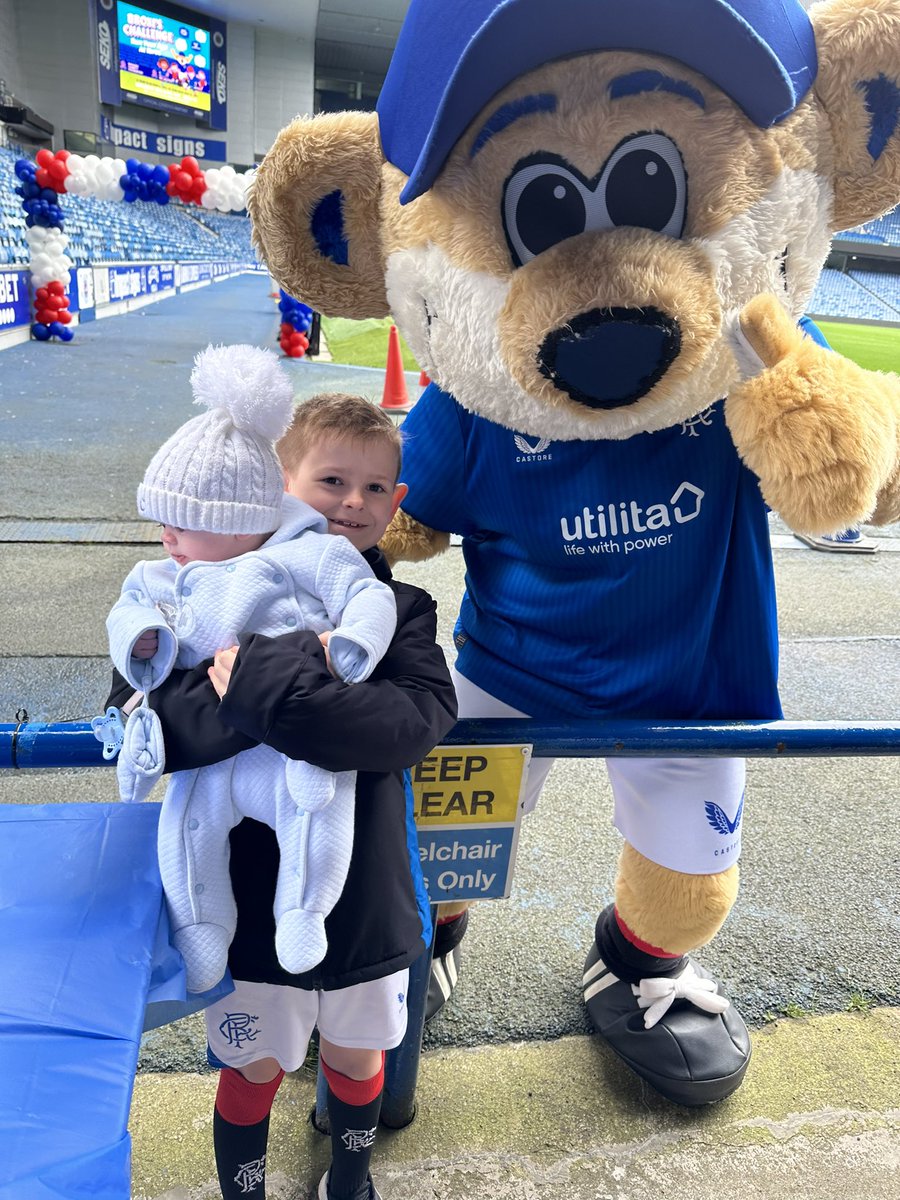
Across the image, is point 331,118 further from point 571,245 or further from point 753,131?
point 753,131

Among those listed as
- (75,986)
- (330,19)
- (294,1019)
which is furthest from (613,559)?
(330,19)

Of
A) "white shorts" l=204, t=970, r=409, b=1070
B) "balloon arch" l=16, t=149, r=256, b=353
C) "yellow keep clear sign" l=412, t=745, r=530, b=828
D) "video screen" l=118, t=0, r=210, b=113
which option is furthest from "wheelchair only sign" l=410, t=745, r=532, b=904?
"video screen" l=118, t=0, r=210, b=113

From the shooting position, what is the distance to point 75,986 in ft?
3.08

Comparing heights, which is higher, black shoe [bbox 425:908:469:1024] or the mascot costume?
the mascot costume

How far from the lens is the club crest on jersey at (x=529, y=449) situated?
4.69ft

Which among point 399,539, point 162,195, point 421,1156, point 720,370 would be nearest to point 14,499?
point 399,539

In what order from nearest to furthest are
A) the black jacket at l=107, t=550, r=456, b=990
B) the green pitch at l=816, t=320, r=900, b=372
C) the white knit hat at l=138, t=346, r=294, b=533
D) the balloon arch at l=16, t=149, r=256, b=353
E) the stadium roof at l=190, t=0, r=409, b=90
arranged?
1. the black jacket at l=107, t=550, r=456, b=990
2. the white knit hat at l=138, t=346, r=294, b=533
3. the balloon arch at l=16, t=149, r=256, b=353
4. the green pitch at l=816, t=320, r=900, b=372
5. the stadium roof at l=190, t=0, r=409, b=90

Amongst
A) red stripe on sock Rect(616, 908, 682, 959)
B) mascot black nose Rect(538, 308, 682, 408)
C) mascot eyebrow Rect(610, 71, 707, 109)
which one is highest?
mascot eyebrow Rect(610, 71, 707, 109)

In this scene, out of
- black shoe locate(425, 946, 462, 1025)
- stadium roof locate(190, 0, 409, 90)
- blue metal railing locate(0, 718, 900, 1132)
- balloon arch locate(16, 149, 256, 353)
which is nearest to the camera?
blue metal railing locate(0, 718, 900, 1132)

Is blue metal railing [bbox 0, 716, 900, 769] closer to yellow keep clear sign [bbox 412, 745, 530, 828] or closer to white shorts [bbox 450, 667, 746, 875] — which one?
yellow keep clear sign [bbox 412, 745, 530, 828]

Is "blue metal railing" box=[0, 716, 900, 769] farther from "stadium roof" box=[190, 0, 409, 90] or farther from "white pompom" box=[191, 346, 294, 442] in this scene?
"stadium roof" box=[190, 0, 409, 90]

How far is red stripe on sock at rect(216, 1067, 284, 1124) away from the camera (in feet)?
4.58

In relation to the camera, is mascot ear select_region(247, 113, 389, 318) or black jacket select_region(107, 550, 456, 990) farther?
mascot ear select_region(247, 113, 389, 318)

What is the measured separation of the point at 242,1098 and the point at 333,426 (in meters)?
1.05
